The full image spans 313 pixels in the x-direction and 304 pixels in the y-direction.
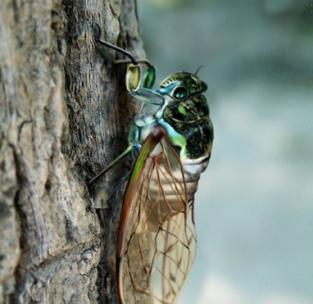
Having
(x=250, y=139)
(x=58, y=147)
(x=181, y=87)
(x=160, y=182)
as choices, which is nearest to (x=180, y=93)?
(x=181, y=87)

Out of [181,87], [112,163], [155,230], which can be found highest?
[181,87]

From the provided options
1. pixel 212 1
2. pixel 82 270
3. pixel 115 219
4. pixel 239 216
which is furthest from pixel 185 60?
pixel 82 270

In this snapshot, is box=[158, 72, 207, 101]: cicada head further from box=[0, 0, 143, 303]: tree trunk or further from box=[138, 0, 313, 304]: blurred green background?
box=[138, 0, 313, 304]: blurred green background

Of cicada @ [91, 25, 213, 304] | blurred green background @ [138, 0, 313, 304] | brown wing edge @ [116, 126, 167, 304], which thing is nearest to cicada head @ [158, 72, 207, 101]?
cicada @ [91, 25, 213, 304]

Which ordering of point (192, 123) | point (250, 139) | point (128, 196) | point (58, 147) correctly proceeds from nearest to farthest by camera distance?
point (58, 147)
point (128, 196)
point (192, 123)
point (250, 139)

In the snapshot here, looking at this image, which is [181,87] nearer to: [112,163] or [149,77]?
[149,77]

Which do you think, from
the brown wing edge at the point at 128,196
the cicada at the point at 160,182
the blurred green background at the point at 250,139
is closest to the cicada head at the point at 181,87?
the cicada at the point at 160,182
